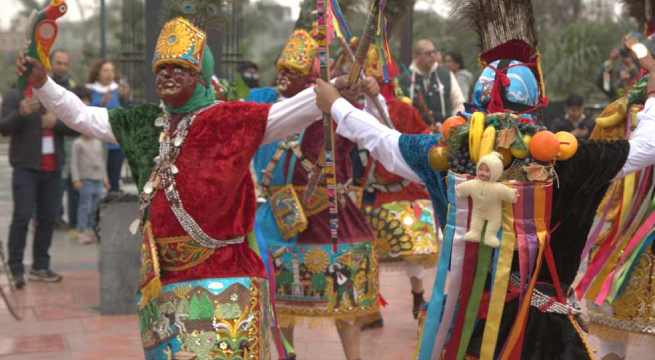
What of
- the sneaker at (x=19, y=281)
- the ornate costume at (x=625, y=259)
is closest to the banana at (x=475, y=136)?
the ornate costume at (x=625, y=259)

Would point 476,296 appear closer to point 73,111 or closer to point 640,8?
point 73,111

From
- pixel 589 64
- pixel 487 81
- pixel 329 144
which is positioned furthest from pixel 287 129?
pixel 589 64

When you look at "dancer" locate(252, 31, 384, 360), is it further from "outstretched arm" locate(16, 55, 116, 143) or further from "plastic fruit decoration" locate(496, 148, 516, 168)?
"plastic fruit decoration" locate(496, 148, 516, 168)

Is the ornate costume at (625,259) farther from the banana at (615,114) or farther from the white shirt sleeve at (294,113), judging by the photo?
the white shirt sleeve at (294,113)

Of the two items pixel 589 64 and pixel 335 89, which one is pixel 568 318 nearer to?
pixel 335 89

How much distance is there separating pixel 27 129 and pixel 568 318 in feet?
19.2

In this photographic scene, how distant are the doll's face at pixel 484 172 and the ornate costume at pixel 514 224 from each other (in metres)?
0.07

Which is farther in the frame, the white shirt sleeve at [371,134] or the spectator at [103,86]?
the spectator at [103,86]

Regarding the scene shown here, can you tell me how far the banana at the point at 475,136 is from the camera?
3779 millimetres

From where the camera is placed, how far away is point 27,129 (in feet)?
28.4

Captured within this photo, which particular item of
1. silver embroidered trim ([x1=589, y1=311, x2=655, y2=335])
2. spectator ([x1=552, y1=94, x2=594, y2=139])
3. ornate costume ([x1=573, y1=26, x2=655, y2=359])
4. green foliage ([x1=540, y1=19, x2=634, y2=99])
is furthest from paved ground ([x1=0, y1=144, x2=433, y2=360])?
green foliage ([x1=540, y1=19, x2=634, y2=99])

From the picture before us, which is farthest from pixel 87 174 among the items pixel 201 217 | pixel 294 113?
pixel 294 113

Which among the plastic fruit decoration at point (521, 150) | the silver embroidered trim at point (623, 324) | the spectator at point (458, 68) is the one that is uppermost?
the spectator at point (458, 68)

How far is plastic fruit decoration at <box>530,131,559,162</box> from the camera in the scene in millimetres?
3691
